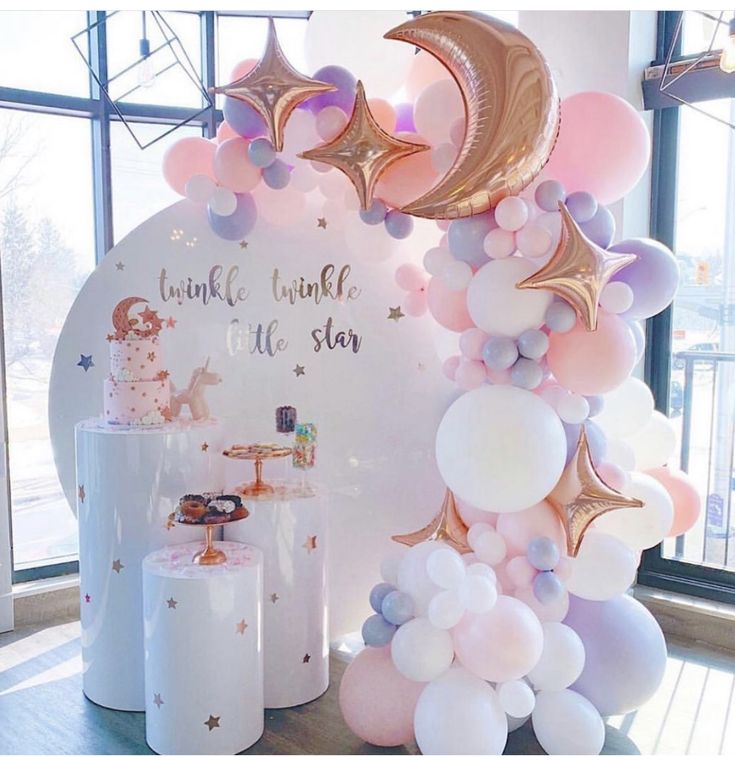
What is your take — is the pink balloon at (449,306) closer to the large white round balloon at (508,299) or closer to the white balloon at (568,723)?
the large white round balloon at (508,299)

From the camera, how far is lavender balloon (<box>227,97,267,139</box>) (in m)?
2.39

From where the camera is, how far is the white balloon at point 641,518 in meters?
2.27

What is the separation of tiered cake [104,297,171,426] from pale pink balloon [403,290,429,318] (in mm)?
776

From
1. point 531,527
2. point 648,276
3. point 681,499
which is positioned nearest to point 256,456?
point 531,527

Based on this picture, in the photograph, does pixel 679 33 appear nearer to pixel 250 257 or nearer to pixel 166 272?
pixel 250 257

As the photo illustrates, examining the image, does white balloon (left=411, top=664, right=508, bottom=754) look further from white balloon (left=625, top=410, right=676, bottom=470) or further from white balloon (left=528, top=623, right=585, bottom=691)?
white balloon (left=625, top=410, right=676, bottom=470)

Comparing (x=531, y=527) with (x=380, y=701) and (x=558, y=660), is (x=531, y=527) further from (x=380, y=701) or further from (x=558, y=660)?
(x=380, y=701)

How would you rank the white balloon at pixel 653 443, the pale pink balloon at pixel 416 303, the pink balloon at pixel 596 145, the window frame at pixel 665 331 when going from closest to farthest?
the pink balloon at pixel 596 145
the white balloon at pixel 653 443
the pale pink balloon at pixel 416 303
the window frame at pixel 665 331

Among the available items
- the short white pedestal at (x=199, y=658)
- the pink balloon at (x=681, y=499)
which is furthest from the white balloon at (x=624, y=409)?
the short white pedestal at (x=199, y=658)

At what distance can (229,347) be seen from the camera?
275 cm

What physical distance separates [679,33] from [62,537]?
9.75ft

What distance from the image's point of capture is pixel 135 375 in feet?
7.98

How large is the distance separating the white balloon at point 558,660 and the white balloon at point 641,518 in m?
0.34

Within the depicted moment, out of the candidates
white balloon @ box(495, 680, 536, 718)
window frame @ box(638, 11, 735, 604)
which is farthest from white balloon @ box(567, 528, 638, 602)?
window frame @ box(638, 11, 735, 604)
